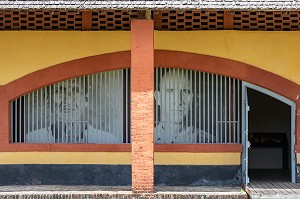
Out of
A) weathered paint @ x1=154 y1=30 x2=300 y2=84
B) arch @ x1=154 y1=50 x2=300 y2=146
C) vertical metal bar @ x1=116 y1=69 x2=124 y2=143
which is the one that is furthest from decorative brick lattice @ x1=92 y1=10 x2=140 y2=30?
vertical metal bar @ x1=116 y1=69 x2=124 y2=143

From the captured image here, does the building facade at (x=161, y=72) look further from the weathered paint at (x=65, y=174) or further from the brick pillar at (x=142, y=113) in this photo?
the brick pillar at (x=142, y=113)

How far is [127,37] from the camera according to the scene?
13.1 meters

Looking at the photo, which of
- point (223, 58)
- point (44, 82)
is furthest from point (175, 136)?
point (44, 82)

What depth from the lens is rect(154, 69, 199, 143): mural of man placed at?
1338cm

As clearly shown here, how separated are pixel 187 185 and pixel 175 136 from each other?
108cm

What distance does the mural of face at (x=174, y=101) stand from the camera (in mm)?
13367

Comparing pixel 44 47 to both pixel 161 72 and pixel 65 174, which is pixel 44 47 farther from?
pixel 65 174

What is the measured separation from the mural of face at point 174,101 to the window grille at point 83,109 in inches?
31.1

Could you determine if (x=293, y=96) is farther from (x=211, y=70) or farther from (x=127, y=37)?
(x=127, y=37)

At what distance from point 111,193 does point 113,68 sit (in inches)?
108

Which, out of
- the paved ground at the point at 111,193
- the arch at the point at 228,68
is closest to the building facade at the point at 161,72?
the arch at the point at 228,68

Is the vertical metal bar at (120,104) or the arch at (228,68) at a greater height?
the arch at (228,68)

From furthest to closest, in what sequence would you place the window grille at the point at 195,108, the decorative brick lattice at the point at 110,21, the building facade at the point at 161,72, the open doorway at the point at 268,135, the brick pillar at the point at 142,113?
1. the open doorway at the point at 268,135
2. the window grille at the point at 195,108
3. the building facade at the point at 161,72
4. the decorative brick lattice at the point at 110,21
5. the brick pillar at the point at 142,113

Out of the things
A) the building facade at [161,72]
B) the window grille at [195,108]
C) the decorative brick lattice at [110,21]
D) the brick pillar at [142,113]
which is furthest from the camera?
the window grille at [195,108]
